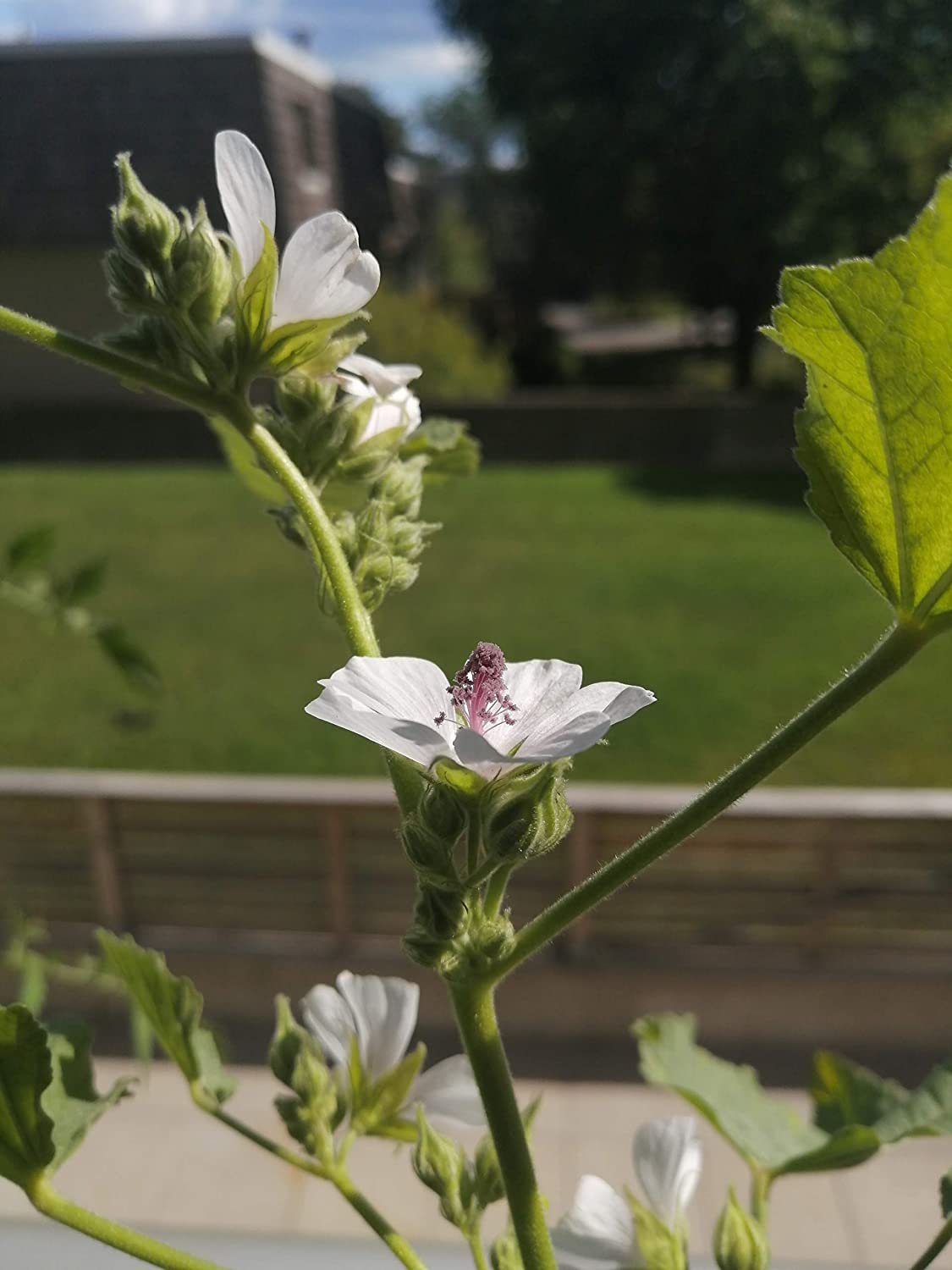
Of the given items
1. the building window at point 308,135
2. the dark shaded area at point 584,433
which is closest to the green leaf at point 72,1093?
the dark shaded area at point 584,433

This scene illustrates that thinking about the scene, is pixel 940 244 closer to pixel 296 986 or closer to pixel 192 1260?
pixel 192 1260

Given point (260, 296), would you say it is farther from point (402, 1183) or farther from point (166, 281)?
point (402, 1183)

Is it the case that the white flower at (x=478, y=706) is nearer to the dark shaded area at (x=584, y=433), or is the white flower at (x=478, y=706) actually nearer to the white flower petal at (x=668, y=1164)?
the white flower petal at (x=668, y=1164)

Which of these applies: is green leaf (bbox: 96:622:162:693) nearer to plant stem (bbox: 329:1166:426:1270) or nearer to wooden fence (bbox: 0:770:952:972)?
plant stem (bbox: 329:1166:426:1270)

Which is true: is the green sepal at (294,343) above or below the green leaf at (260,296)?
below

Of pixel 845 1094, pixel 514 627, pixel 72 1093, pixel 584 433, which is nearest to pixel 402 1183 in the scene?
pixel 845 1094

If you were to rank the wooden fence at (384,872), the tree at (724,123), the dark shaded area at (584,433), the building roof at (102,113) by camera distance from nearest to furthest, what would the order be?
1. the wooden fence at (384,872)
2. the dark shaded area at (584,433)
3. the tree at (724,123)
4. the building roof at (102,113)

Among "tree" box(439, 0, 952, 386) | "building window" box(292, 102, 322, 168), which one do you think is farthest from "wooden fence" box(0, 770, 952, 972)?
"building window" box(292, 102, 322, 168)

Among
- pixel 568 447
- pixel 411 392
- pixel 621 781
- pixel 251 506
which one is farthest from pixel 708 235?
pixel 411 392
